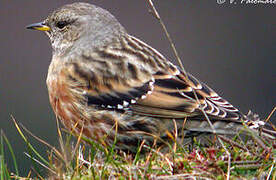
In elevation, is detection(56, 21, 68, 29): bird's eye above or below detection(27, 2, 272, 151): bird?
above

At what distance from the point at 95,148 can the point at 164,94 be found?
864 mm

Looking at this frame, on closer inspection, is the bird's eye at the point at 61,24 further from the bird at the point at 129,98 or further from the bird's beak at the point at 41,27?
the bird at the point at 129,98

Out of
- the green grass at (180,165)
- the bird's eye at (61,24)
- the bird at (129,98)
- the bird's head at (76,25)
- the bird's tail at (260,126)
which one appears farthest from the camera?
the bird's eye at (61,24)

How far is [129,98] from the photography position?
15.6 feet

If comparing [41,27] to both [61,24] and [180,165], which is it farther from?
[180,165]

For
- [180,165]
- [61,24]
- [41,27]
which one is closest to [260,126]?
[180,165]

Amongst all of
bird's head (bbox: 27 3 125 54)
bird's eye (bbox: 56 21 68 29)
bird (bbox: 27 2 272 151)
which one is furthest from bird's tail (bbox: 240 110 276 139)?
bird's eye (bbox: 56 21 68 29)

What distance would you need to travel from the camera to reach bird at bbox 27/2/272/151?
14.7 feet

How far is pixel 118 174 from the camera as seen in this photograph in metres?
3.78

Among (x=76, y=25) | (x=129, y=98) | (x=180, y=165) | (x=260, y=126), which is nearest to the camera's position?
(x=180, y=165)

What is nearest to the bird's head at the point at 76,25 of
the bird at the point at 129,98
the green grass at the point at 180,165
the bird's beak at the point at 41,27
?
the bird's beak at the point at 41,27

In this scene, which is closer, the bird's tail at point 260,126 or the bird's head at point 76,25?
the bird's tail at point 260,126

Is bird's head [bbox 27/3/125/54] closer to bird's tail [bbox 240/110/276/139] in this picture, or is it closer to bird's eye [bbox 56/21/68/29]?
bird's eye [bbox 56/21/68/29]

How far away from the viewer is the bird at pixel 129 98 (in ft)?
14.7
